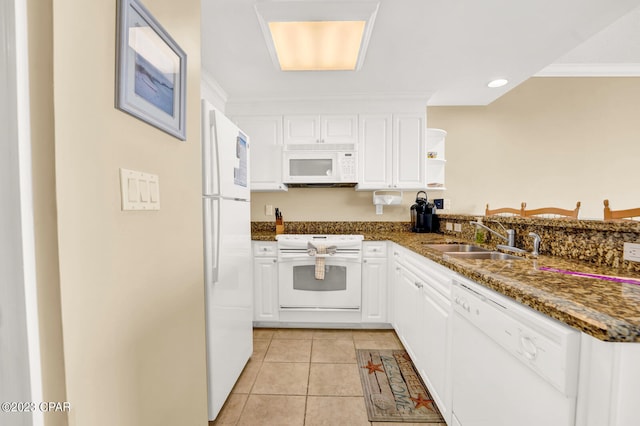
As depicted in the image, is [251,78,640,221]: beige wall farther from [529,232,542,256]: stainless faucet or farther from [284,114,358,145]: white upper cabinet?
[529,232,542,256]: stainless faucet

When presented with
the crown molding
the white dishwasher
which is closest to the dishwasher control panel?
the white dishwasher

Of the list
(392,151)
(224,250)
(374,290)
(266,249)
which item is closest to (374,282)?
(374,290)

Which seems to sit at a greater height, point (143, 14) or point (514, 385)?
point (143, 14)

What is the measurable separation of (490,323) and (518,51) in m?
2.13

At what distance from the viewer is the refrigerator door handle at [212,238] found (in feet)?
4.28

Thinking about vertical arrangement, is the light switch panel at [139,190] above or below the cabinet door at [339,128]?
below

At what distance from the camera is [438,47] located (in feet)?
6.18

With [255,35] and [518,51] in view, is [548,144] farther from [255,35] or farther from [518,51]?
[255,35]

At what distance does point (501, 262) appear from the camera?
1.20 meters

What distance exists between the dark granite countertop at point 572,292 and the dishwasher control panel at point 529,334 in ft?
0.11

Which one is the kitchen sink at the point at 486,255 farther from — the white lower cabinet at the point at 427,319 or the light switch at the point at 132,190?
the light switch at the point at 132,190

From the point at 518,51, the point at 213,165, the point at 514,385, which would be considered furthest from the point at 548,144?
the point at 213,165

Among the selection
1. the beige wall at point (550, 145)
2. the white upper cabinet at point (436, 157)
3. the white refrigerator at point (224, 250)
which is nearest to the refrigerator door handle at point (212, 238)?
the white refrigerator at point (224, 250)

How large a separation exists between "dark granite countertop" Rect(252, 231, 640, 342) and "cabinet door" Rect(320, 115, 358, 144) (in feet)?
6.01
